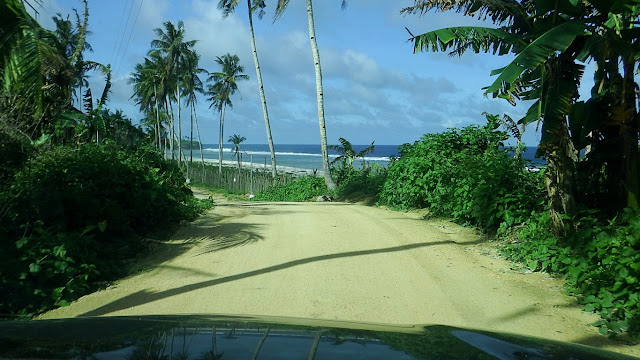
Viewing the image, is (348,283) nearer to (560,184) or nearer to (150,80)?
(560,184)

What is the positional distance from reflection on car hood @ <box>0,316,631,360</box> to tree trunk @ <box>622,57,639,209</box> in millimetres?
6044

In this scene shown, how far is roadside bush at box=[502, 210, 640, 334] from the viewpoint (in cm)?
569

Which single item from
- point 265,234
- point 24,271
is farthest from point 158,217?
point 24,271

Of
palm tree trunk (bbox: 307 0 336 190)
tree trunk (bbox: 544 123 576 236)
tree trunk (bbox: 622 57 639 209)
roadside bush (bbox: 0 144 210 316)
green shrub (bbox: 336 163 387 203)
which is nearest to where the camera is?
roadside bush (bbox: 0 144 210 316)

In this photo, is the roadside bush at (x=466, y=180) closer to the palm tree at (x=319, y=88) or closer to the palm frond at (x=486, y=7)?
the palm frond at (x=486, y=7)

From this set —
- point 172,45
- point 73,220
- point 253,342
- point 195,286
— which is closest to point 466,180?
point 195,286

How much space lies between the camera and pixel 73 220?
29.1 ft

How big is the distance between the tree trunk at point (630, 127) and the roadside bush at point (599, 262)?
530 millimetres

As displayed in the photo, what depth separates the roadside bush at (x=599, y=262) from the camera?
18.7ft

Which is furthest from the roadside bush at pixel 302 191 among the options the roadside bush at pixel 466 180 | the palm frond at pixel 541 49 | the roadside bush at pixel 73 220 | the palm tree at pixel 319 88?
the palm frond at pixel 541 49

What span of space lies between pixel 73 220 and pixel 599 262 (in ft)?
24.8

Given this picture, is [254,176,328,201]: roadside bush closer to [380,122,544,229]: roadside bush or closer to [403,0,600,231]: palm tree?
[380,122,544,229]: roadside bush

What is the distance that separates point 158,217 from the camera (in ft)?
35.1

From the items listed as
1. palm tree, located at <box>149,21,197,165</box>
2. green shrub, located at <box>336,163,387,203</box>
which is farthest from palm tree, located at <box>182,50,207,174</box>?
green shrub, located at <box>336,163,387,203</box>
